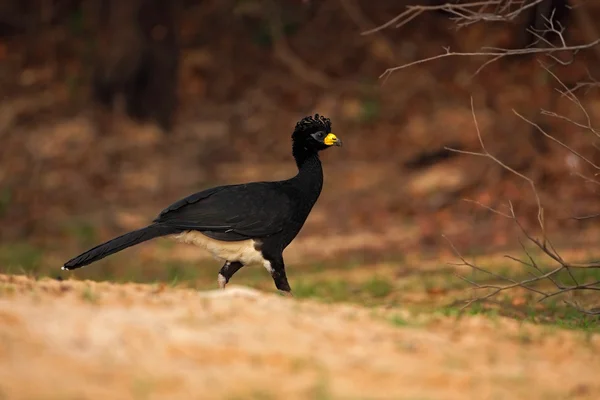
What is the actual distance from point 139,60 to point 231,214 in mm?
11106

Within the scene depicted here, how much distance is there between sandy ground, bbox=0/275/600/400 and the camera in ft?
15.7

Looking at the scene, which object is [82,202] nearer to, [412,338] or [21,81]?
[21,81]

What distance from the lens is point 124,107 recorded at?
19297 millimetres

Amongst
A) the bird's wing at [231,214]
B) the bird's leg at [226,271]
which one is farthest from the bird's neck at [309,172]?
the bird's leg at [226,271]

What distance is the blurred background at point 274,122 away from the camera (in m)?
15.3

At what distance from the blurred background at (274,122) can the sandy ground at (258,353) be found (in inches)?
274

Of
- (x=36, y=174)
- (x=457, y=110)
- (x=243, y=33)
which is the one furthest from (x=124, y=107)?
(x=457, y=110)

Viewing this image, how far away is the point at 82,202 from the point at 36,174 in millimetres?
1175

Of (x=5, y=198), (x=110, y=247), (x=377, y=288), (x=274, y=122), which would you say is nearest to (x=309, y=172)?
(x=110, y=247)

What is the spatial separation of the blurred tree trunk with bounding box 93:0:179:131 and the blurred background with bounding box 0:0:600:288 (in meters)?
0.03

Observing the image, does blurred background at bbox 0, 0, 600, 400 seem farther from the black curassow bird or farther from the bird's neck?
the bird's neck

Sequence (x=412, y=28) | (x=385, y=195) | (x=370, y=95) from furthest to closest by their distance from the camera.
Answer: (x=412, y=28) < (x=370, y=95) < (x=385, y=195)

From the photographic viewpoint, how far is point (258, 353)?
5.24m

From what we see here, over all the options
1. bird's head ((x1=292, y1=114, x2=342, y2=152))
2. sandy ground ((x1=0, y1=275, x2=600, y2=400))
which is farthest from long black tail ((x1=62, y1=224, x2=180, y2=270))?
bird's head ((x1=292, y1=114, x2=342, y2=152))
